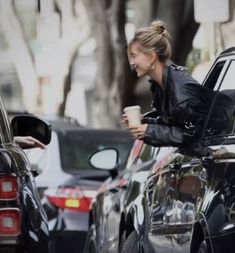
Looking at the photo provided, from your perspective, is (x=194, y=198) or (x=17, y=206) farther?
(x=194, y=198)

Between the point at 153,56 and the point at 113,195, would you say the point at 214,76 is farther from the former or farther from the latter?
the point at 113,195

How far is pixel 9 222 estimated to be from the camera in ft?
18.0

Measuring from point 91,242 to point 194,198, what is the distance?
363 cm

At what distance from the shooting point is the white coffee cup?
20.8ft

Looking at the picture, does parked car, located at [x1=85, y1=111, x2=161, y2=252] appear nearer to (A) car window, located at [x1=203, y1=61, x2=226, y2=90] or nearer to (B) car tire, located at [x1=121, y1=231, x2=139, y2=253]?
(B) car tire, located at [x1=121, y1=231, x2=139, y2=253]

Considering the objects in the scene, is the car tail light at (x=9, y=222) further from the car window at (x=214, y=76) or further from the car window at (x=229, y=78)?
the car window at (x=214, y=76)

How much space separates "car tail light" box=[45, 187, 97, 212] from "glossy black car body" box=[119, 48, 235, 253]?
251 cm

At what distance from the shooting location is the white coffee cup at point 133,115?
6328 mm

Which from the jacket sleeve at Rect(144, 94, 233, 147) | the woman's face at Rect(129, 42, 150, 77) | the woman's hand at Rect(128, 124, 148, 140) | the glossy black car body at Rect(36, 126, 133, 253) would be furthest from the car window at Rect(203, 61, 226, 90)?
the glossy black car body at Rect(36, 126, 133, 253)

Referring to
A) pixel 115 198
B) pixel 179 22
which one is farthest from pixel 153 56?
pixel 179 22

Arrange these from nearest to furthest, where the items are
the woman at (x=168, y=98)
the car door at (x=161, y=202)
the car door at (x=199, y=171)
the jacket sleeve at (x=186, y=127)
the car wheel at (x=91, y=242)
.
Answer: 1. the car door at (x=199, y=171)
2. the jacket sleeve at (x=186, y=127)
3. the woman at (x=168, y=98)
4. the car door at (x=161, y=202)
5. the car wheel at (x=91, y=242)

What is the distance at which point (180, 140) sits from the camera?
632cm

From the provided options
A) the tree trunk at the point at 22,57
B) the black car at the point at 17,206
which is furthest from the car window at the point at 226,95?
the tree trunk at the point at 22,57

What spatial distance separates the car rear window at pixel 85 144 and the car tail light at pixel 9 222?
5356 mm
